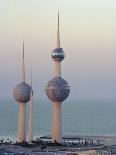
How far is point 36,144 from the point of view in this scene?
116938 mm

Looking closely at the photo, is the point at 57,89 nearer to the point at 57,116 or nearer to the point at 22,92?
the point at 57,116

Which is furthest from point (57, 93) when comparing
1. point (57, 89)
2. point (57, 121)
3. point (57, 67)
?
point (57, 67)

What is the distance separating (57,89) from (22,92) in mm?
17302

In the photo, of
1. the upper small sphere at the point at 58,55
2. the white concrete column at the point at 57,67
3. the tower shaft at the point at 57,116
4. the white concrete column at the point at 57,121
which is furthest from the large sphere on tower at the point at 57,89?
the upper small sphere at the point at 58,55

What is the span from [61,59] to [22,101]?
2256cm

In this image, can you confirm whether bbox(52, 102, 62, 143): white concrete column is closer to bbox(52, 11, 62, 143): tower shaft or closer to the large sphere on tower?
bbox(52, 11, 62, 143): tower shaft

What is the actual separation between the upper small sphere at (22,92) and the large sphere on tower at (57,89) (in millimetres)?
14727

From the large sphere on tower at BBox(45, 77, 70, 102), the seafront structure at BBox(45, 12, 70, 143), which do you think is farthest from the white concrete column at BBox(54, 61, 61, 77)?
the large sphere on tower at BBox(45, 77, 70, 102)

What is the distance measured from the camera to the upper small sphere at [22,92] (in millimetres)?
146000

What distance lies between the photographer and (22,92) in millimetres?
146375

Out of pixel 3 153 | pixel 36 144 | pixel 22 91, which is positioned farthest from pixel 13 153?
pixel 22 91

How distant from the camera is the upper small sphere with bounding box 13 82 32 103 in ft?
479

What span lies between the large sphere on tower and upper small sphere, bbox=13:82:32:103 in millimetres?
14727

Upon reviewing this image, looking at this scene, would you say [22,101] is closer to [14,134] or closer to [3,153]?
[14,134]
